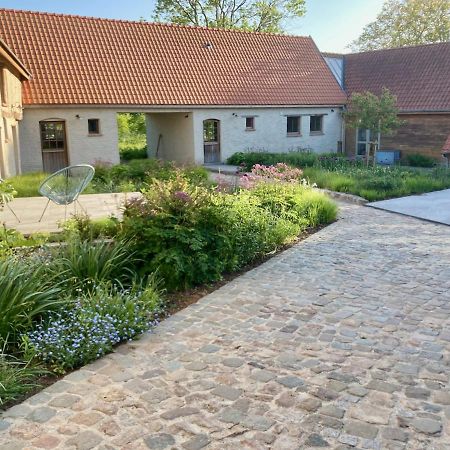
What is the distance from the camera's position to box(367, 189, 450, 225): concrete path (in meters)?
11.7

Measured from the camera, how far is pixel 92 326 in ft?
16.4

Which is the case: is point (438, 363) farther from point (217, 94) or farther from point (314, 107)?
point (314, 107)

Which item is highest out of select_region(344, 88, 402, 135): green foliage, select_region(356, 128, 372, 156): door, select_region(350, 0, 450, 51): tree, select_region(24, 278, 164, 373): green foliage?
select_region(350, 0, 450, 51): tree

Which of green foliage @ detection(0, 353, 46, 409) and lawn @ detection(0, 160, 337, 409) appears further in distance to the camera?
lawn @ detection(0, 160, 337, 409)

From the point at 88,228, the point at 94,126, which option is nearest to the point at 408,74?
the point at 94,126

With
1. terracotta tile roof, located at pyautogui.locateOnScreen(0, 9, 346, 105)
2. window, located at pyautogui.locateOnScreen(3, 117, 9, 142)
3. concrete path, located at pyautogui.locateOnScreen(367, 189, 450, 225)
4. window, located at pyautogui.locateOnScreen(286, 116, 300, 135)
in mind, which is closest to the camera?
concrete path, located at pyautogui.locateOnScreen(367, 189, 450, 225)

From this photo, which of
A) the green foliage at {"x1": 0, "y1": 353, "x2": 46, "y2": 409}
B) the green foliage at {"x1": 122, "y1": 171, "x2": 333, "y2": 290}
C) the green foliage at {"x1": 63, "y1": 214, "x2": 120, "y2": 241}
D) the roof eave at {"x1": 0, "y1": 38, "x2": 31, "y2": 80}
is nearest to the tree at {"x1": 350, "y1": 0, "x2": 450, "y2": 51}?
the roof eave at {"x1": 0, "y1": 38, "x2": 31, "y2": 80}

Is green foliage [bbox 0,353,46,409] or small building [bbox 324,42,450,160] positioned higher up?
small building [bbox 324,42,450,160]

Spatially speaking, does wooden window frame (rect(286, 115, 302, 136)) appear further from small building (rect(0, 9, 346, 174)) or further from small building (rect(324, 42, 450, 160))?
small building (rect(324, 42, 450, 160))

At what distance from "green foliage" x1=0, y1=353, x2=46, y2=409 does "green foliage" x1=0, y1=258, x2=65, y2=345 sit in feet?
1.26

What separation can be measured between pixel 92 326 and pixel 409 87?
2321cm

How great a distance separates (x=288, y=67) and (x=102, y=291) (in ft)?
73.8

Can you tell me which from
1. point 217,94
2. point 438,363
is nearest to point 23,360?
point 438,363

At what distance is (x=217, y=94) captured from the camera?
22688 millimetres
